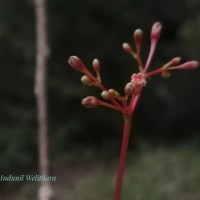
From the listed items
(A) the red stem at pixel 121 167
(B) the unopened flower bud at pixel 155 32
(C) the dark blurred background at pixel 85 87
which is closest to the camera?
(A) the red stem at pixel 121 167

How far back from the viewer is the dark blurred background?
5613mm

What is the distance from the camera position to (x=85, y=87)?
5.95 m

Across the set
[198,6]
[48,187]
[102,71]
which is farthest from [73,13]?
[48,187]

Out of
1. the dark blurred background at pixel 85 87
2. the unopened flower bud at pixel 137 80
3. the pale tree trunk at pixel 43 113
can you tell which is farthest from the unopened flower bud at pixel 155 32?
the dark blurred background at pixel 85 87

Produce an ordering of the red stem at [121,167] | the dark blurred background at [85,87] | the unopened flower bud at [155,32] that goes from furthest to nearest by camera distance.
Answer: the dark blurred background at [85,87] → the unopened flower bud at [155,32] → the red stem at [121,167]

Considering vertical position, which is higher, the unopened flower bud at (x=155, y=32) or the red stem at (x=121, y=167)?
the unopened flower bud at (x=155, y=32)

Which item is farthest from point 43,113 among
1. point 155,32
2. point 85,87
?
point 85,87

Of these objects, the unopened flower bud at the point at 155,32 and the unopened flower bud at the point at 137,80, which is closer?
the unopened flower bud at the point at 137,80

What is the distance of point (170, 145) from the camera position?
6.24 m

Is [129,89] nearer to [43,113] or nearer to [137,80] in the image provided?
[137,80]

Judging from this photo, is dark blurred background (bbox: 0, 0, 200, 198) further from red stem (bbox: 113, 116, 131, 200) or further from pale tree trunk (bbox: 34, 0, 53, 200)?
red stem (bbox: 113, 116, 131, 200)

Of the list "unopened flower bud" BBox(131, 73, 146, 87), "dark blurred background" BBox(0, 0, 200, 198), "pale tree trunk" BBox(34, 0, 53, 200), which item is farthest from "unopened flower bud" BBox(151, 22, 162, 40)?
"dark blurred background" BBox(0, 0, 200, 198)

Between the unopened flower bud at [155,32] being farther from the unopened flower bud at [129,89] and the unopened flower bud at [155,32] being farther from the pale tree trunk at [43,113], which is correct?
the pale tree trunk at [43,113]

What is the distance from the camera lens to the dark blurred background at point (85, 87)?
5613 mm
